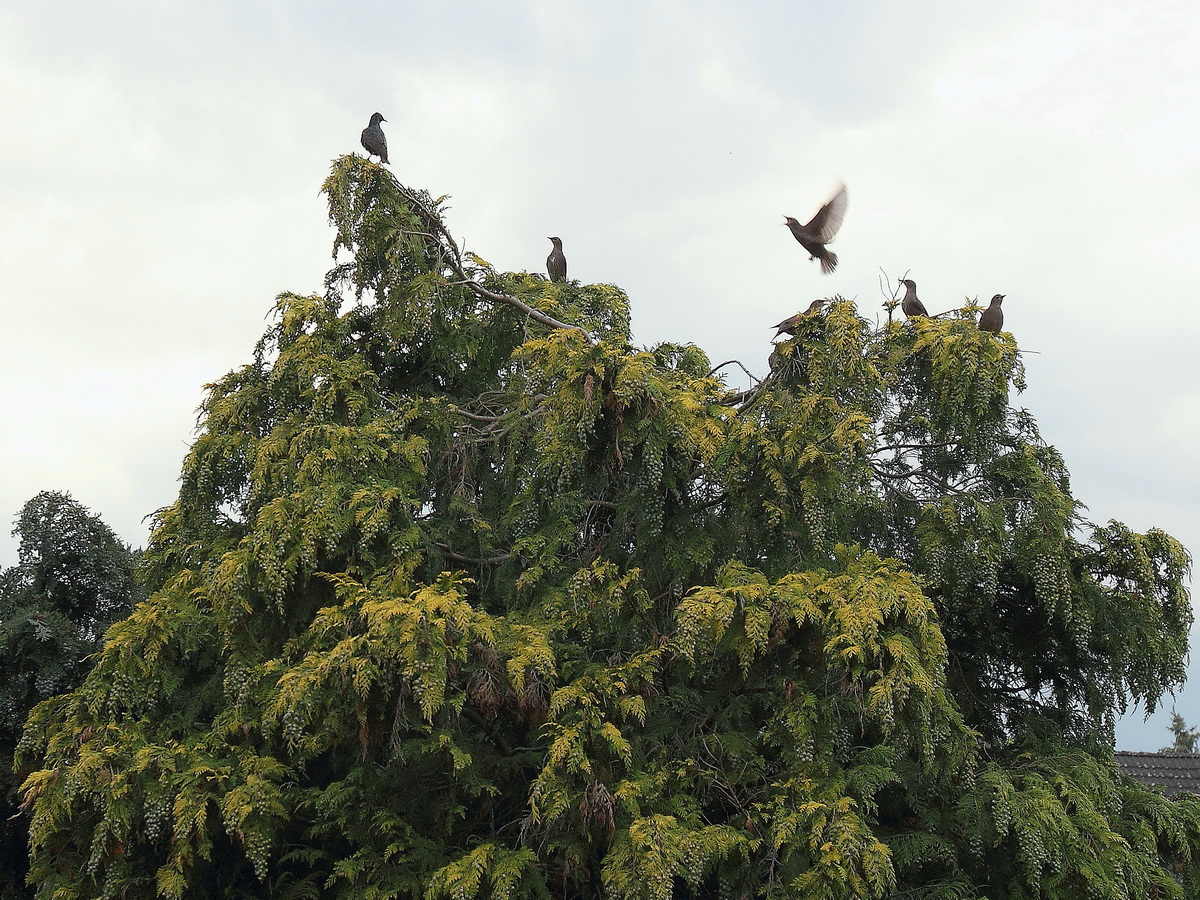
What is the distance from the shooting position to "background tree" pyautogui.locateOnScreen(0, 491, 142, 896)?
1160cm

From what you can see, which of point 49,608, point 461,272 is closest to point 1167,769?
point 461,272

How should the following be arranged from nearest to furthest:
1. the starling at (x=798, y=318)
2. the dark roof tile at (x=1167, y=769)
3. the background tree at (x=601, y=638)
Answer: the background tree at (x=601, y=638) < the starling at (x=798, y=318) < the dark roof tile at (x=1167, y=769)

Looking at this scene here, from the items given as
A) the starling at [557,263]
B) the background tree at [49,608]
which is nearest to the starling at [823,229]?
the starling at [557,263]

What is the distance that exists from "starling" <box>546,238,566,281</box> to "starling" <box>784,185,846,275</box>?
281cm

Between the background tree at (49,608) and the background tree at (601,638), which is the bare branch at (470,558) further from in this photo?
the background tree at (49,608)

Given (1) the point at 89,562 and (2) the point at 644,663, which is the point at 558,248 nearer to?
(2) the point at 644,663

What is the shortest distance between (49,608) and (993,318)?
9.92 m

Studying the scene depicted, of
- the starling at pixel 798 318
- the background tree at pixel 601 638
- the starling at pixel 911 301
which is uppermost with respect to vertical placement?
the starling at pixel 911 301

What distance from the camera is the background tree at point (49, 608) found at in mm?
11602

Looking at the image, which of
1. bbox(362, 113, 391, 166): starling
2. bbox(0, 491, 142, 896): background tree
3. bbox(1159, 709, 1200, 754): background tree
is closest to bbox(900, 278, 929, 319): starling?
bbox(362, 113, 391, 166): starling

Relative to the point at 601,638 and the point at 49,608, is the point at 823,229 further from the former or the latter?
the point at 49,608

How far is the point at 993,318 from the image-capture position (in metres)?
8.98

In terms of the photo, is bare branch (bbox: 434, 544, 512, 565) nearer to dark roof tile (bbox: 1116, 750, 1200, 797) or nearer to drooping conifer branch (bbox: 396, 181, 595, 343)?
drooping conifer branch (bbox: 396, 181, 595, 343)

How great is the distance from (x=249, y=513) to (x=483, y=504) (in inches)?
74.5
